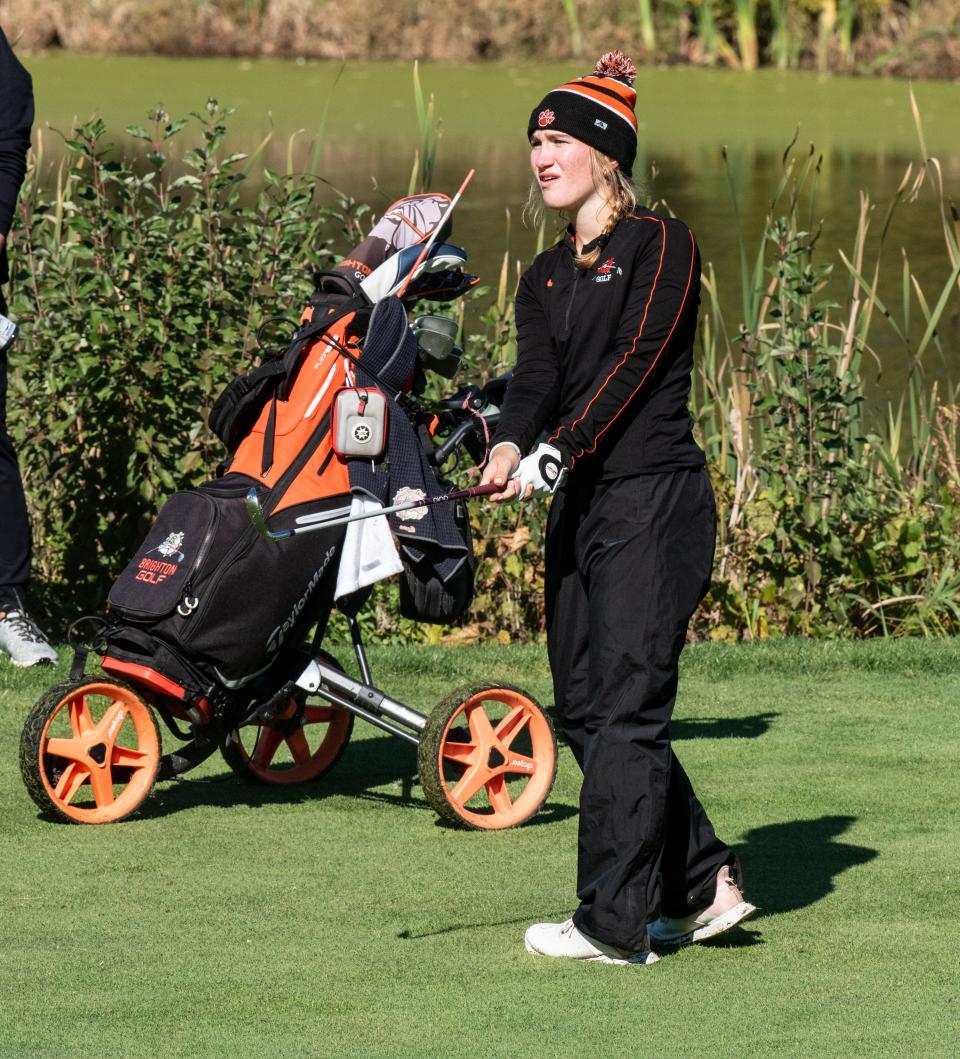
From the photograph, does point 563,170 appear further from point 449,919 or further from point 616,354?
point 449,919

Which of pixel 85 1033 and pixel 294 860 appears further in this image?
pixel 294 860

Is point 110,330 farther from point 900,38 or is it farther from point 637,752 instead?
point 900,38

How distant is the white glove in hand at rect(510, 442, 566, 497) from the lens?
3568 mm

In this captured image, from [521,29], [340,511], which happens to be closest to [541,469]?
[340,511]

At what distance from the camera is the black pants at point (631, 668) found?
362 cm

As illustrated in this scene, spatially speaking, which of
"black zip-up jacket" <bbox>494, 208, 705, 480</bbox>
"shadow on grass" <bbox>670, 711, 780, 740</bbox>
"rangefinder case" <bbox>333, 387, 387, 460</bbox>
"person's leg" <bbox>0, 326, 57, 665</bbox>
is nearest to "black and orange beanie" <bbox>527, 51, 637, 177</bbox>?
"black zip-up jacket" <bbox>494, 208, 705, 480</bbox>

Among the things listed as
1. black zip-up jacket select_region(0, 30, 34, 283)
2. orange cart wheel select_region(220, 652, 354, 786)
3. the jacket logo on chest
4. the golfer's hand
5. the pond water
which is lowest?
orange cart wheel select_region(220, 652, 354, 786)

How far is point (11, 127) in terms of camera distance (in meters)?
5.84

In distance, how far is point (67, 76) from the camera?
71.5 feet

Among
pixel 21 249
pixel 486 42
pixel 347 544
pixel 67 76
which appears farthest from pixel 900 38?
pixel 347 544

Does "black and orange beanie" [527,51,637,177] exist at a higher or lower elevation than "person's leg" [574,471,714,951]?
higher

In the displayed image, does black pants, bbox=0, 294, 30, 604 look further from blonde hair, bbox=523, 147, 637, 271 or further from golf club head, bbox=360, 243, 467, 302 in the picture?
blonde hair, bbox=523, 147, 637, 271

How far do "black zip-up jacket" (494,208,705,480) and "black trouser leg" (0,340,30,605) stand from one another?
2.50 meters

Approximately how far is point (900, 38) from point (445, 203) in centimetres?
1768
